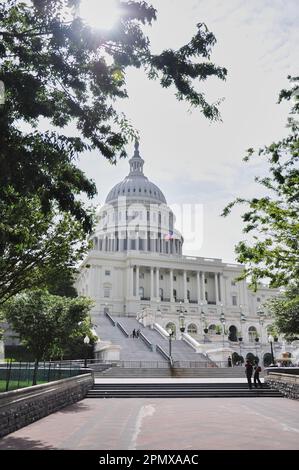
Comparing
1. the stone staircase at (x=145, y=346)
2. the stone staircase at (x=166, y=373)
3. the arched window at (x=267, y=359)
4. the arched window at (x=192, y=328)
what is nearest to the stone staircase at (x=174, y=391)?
the stone staircase at (x=166, y=373)

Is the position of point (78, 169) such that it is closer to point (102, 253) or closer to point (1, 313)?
point (1, 313)

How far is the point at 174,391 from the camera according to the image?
23.6m

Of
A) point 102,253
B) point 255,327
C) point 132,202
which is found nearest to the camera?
point 255,327

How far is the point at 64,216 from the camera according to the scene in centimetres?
1741

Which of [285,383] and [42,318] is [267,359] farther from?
[42,318]

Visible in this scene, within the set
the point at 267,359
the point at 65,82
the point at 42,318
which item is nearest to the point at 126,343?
the point at 267,359

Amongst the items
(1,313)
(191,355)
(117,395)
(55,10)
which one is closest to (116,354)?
(191,355)

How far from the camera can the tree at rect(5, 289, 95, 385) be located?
25359mm

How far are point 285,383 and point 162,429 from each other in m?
13.2

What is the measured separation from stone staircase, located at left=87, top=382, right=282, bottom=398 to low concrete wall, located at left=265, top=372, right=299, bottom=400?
401mm

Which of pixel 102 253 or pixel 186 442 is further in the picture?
pixel 102 253

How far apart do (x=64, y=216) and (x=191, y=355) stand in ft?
112

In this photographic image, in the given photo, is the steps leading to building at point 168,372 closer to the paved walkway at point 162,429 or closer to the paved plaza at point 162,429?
the paved walkway at point 162,429

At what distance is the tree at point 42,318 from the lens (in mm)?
25359
